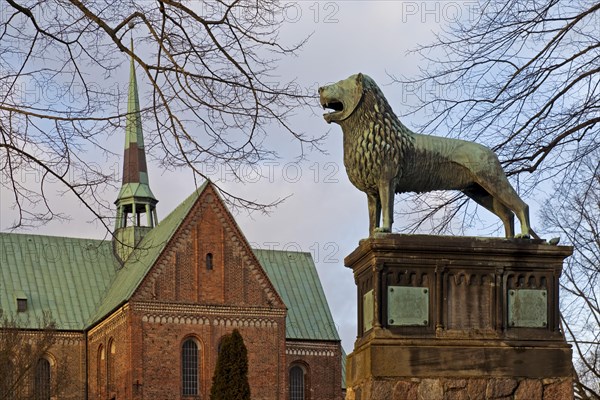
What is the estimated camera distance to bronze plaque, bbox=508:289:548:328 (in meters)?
11.3

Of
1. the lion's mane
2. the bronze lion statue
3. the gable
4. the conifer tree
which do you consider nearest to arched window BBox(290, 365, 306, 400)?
the gable

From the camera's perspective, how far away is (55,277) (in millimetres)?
57688

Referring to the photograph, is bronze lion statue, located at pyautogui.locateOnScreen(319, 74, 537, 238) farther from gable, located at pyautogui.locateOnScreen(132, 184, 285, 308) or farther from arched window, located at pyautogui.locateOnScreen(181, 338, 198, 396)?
arched window, located at pyautogui.locateOnScreen(181, 338, 198, 396)

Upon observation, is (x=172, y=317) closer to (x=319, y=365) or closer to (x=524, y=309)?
(x=319, y=365)

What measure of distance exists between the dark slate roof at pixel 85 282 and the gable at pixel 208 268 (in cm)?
148

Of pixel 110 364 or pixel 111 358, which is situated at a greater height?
pixel 111 358

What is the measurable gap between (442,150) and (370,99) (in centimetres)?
83

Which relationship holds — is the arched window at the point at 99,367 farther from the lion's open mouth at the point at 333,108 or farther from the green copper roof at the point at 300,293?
the lion's open mouth at the point at 333,108

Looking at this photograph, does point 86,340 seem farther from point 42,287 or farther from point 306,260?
point 306,260

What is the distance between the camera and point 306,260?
61.4 m

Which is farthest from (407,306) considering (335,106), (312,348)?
(312,348)

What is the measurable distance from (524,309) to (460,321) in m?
0.61

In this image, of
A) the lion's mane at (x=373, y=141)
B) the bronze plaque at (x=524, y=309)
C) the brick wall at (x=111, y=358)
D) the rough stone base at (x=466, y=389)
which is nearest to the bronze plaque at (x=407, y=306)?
the rough stone base at (x=466, y=389)

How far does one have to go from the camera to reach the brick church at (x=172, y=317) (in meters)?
50.1
